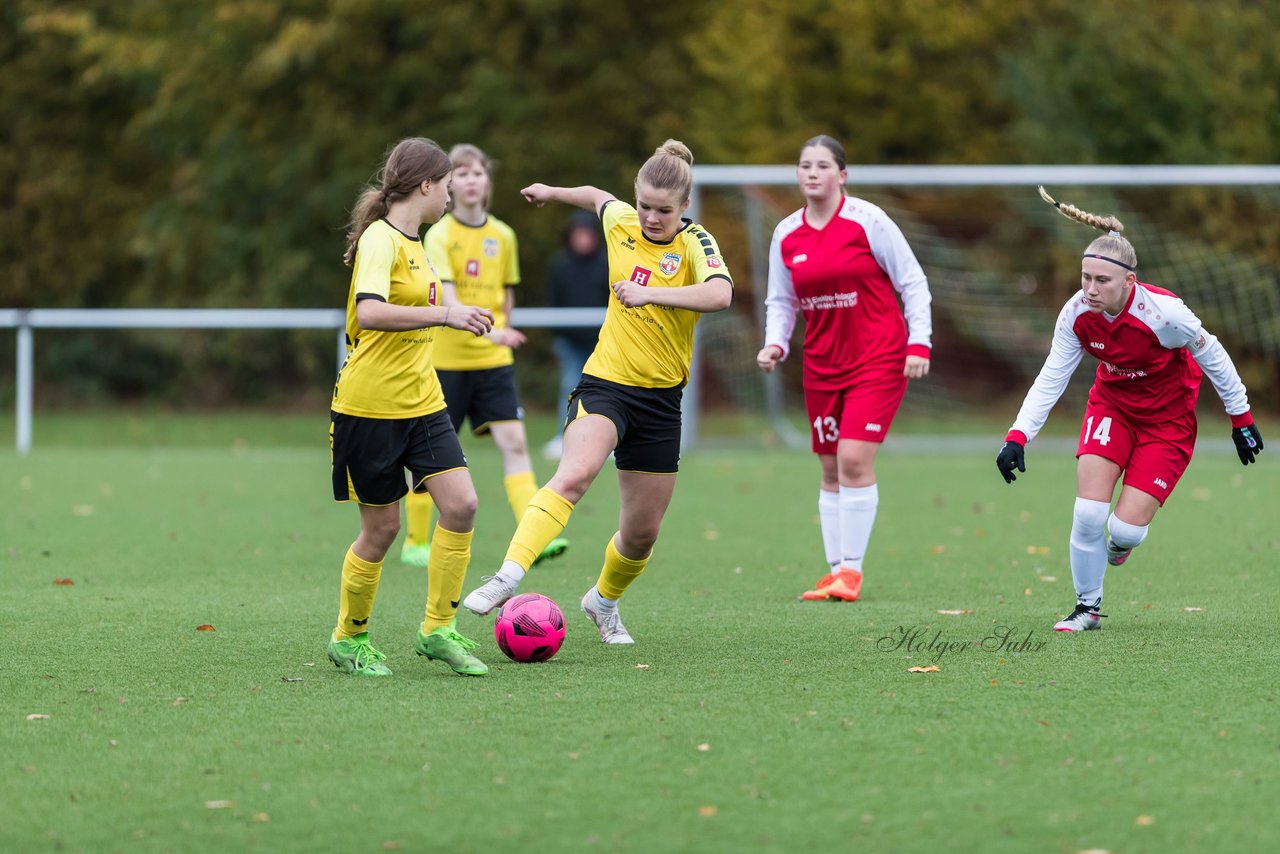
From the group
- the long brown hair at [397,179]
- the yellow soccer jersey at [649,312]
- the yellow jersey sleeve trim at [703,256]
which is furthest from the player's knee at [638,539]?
the long brown hair at [397,179]

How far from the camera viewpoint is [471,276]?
30.6ft

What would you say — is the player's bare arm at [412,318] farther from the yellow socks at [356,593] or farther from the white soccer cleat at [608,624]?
the white soccer cleat at [608,624]

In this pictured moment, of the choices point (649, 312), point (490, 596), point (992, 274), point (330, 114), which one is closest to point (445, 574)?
point (490, 596)

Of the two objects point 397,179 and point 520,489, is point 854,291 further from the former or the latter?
point 397,179

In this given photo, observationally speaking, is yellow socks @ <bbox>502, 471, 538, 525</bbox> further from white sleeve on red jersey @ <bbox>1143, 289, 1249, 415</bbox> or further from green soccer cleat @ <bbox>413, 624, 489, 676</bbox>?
white sleeve on red jersey @ <bbox>1143, 289, 1249, 415</bbox>

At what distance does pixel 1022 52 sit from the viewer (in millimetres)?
22422

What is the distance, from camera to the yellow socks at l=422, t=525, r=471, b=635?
20.0 feet

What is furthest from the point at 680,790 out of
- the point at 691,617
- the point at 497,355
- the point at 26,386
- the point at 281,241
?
the point at 281,241

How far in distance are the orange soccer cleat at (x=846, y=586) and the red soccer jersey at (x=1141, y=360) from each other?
1372 mm

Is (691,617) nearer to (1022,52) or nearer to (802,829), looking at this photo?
(802,829)

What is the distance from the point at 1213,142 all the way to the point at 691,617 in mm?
14478

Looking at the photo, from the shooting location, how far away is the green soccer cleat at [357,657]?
19.7ft

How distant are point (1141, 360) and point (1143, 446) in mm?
368

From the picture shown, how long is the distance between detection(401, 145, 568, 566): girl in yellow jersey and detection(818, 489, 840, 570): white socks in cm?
166
